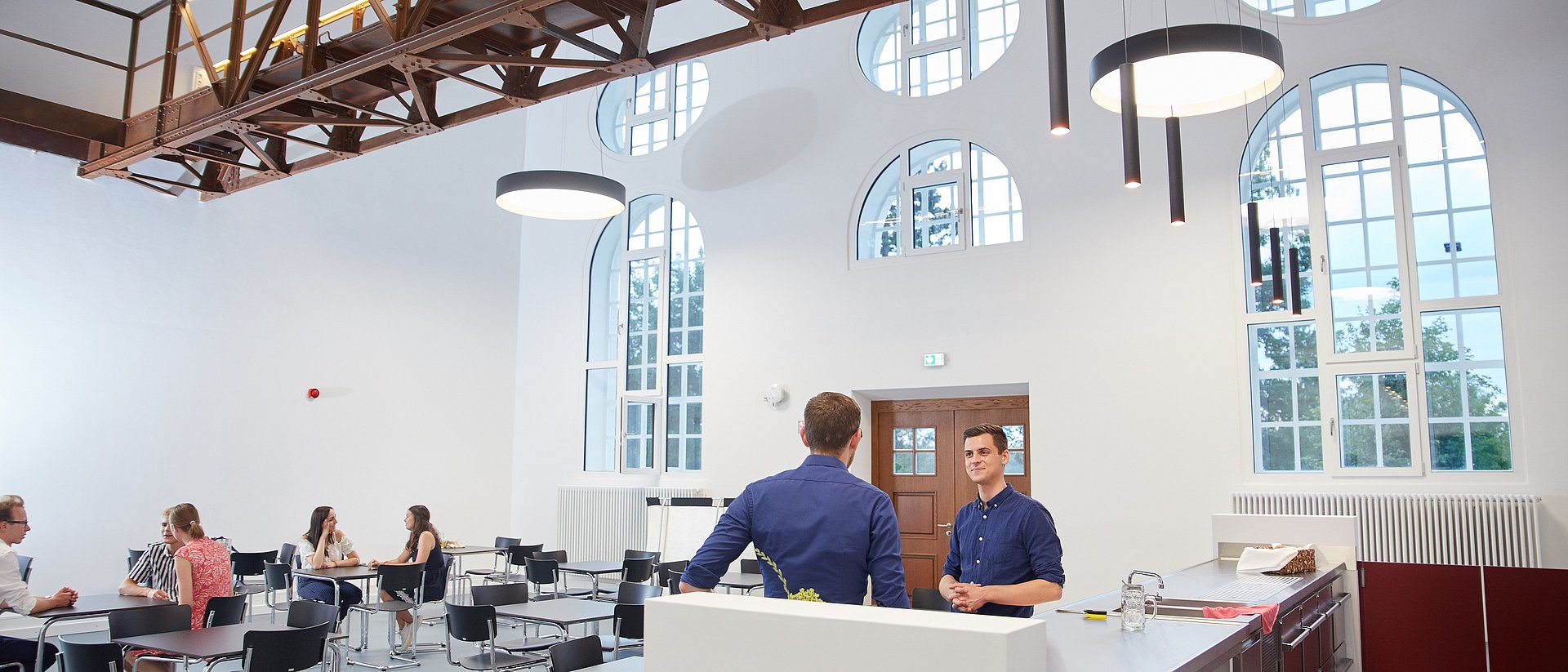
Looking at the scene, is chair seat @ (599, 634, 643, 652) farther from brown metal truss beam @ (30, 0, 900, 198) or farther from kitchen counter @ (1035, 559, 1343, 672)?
brown metal truss beam @ (30, 0, 900, 198)

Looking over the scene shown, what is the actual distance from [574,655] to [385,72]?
5202mm

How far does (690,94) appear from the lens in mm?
11289

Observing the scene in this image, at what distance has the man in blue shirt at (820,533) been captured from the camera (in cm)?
279

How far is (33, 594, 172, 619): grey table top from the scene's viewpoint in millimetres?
5266

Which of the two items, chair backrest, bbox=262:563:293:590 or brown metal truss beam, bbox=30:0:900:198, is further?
chair backrest, bbox=262:563:293:590

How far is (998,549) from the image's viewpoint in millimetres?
3520

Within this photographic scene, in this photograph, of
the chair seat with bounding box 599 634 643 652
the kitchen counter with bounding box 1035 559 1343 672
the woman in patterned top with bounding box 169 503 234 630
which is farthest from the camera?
the woman in patterned top with bounding box 169 503 234 630


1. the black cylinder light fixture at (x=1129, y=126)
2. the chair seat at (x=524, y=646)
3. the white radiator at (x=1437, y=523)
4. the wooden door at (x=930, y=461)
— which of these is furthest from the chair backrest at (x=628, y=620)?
the white radiator at (x=1437, y=523)

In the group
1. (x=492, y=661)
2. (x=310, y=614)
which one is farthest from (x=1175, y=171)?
(x=310, y=614)

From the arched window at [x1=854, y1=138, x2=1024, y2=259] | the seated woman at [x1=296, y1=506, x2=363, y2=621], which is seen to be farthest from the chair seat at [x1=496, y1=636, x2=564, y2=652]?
the arched window at [x1=854, y1=138, x2=1024, y2=259]

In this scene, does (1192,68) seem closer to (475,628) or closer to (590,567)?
(475,628)

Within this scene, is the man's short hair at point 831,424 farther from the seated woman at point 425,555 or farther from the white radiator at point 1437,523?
the white radiator at point 1437,523

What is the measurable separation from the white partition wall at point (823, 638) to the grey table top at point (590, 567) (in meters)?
5.65

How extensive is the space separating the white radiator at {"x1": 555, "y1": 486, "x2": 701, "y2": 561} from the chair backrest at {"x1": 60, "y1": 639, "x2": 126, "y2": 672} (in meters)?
6.34
